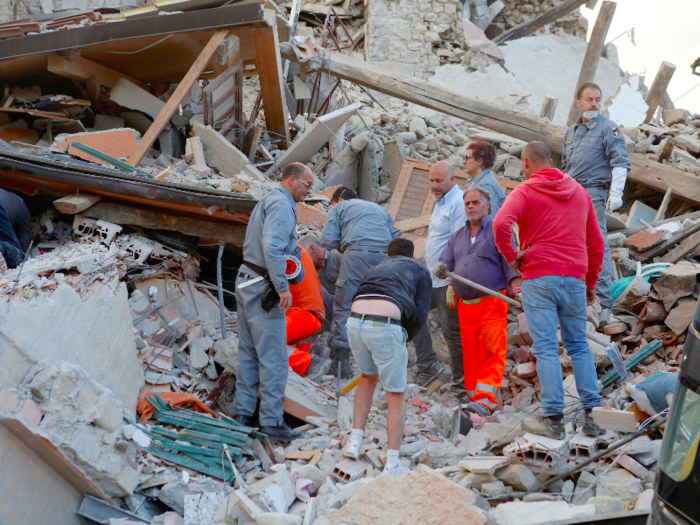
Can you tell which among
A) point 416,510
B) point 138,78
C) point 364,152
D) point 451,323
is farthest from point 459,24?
point 416,510

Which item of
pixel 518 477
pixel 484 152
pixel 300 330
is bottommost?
pixel 300 330

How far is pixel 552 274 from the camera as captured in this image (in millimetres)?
3848

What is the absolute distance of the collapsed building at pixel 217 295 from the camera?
3.35 metres

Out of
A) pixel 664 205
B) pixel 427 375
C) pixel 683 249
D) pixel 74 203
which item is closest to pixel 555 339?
pixel 427 375

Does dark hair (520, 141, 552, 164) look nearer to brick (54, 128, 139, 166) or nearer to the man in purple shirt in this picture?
the man in purple shirt

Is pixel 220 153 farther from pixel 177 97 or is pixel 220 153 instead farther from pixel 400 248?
pixel 400 248

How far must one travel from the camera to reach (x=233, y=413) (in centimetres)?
479

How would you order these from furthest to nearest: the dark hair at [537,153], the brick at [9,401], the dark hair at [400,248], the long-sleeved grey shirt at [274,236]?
the long-sleeved grey shirt at [274,236]
the dark hair at [400,248]
the dark hair at [537,153]
the brick at [9,401]

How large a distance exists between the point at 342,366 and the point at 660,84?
746cm

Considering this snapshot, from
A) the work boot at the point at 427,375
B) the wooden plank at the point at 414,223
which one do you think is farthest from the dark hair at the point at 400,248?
the wooden plank at the point at 414,223

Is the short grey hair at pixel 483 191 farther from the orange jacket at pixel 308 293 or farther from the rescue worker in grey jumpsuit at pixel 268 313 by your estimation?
the orange jacket at pixel 308 293

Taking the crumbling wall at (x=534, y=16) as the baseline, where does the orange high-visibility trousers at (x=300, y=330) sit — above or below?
below

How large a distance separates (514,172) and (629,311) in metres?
3.85

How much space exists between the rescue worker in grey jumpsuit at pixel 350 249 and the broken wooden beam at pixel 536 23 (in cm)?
1361
